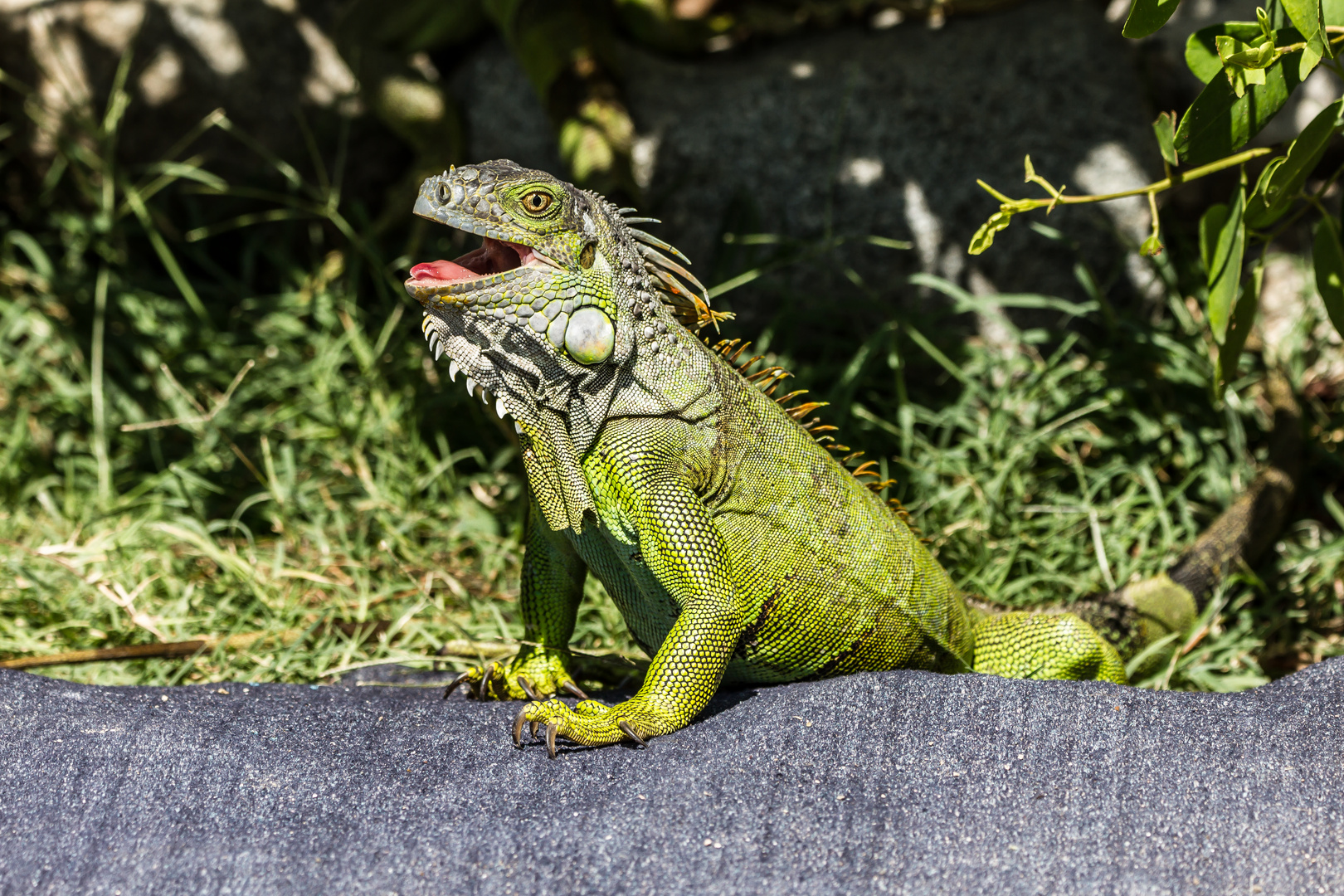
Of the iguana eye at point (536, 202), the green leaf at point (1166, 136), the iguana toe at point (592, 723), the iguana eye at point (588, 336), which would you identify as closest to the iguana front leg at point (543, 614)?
the iguana toe at point (592, 723)

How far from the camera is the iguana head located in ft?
6.91

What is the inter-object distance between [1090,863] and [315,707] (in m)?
1.70

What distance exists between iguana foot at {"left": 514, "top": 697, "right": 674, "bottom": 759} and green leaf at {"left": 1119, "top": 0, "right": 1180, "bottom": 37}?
5.30ft

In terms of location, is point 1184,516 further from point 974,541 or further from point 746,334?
point 746,334

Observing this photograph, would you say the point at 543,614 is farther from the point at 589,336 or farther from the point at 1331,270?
the point at 1331,270

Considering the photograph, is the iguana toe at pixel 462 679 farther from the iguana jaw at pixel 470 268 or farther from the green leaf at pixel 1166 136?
the green leaf at pixel 1166 136

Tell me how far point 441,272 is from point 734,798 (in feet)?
3.91

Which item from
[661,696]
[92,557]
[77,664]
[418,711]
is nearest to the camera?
[661,696]

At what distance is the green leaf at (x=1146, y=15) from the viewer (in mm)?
2006

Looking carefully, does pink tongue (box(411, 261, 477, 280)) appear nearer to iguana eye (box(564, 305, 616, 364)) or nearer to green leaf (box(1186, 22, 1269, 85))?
iguana eye (box(564, 305, 616, 364))

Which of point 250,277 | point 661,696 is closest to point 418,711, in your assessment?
point 661,696

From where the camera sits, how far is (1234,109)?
82.0 inches

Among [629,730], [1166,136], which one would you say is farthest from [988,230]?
[629,730]

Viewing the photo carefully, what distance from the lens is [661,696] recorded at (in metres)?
2.18
